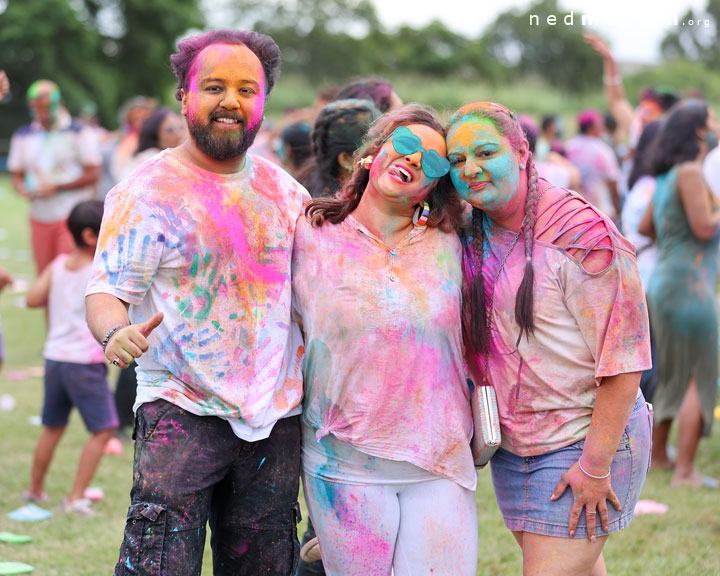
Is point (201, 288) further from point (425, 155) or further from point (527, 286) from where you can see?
point (527, 286)

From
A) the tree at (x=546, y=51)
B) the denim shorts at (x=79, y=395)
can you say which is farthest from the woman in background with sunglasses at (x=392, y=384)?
the tree at (x=546, y=51)

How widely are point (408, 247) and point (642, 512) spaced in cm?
283

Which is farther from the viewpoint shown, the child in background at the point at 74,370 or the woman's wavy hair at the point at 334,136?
the child in background at the point at 74,370

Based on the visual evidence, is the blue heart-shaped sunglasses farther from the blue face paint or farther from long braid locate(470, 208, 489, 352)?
long braid locate(470, 208, 489, 352)

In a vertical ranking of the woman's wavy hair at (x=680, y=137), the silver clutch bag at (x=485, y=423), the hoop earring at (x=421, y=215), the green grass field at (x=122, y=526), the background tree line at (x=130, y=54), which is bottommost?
the green grass field at (x=122, y=526)

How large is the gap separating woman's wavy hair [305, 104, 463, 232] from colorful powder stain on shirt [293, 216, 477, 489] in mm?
74

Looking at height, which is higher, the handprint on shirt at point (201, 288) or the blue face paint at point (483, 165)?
the blue face paint at point (483, 165)

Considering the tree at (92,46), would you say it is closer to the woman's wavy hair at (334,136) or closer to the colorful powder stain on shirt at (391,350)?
the woman's wavy hair at (334,136)

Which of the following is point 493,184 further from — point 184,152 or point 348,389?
point 184,152

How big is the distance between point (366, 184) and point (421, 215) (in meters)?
0.24

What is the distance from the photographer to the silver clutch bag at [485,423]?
8.91 ft

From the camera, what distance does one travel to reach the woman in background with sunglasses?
2.67m

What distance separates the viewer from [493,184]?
8.85 feet

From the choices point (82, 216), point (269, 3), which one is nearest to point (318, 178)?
point (82, 216)
